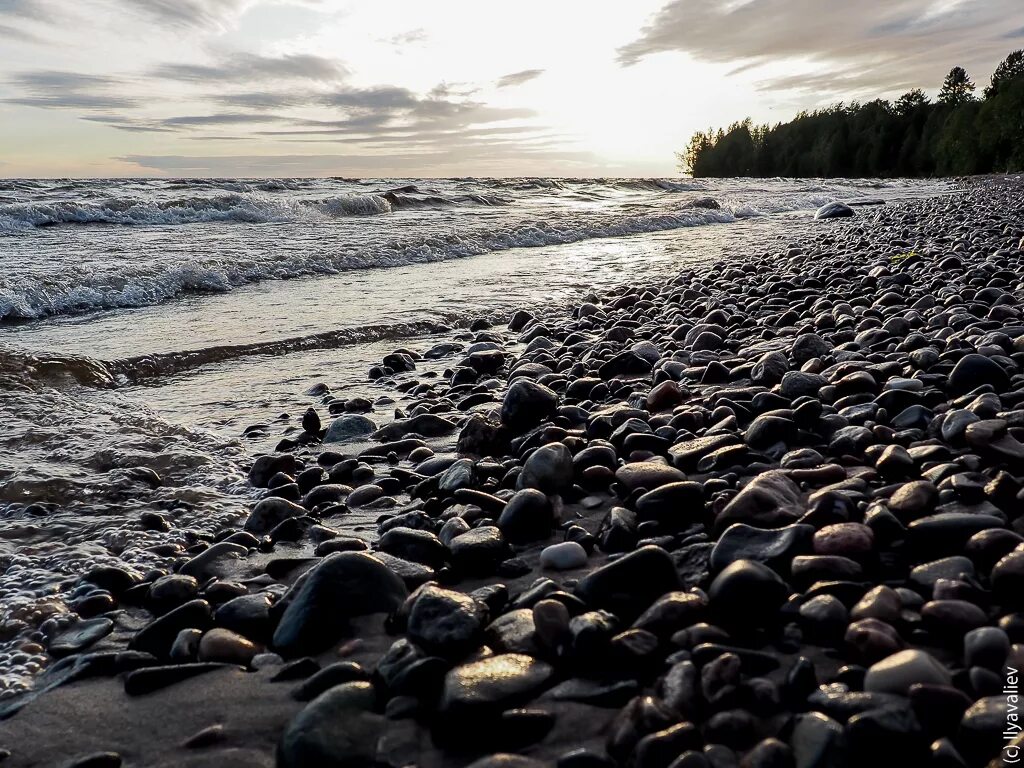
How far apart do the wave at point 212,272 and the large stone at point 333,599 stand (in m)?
6.90

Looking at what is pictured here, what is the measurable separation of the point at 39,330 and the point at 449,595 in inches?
259

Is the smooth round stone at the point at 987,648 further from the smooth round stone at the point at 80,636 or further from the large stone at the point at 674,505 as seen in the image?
the smooth round stone at the point at 80,636

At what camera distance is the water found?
2908mm

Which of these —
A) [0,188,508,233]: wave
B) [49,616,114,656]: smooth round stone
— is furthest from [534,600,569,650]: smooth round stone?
[0,188,508,233]: wave

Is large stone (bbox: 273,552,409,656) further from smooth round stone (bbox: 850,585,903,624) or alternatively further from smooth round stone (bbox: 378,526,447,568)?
smooth round stone (bbox: 850,585,903,624)

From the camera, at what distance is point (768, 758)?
117cm

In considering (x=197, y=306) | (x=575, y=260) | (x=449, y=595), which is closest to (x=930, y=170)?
(x=575, y=260)

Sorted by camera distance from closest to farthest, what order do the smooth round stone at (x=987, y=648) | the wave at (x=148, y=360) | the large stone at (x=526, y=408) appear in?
the smooth round stone at (x=987, y=648), the large stone at (x=526, y=408), the wave at (x=148, y=360)

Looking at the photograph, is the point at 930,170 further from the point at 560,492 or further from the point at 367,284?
the point at 560,492

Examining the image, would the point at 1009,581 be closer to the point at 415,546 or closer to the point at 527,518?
the point at 527,518

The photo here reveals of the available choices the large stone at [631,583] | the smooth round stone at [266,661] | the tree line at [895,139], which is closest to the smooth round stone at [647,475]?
the large stone at [631,583]

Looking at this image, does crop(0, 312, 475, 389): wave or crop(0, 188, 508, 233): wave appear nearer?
crop(0, 312, 475, 389): wave

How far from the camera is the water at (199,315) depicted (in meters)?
2.91

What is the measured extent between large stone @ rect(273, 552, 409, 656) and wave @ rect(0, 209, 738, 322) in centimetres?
690
